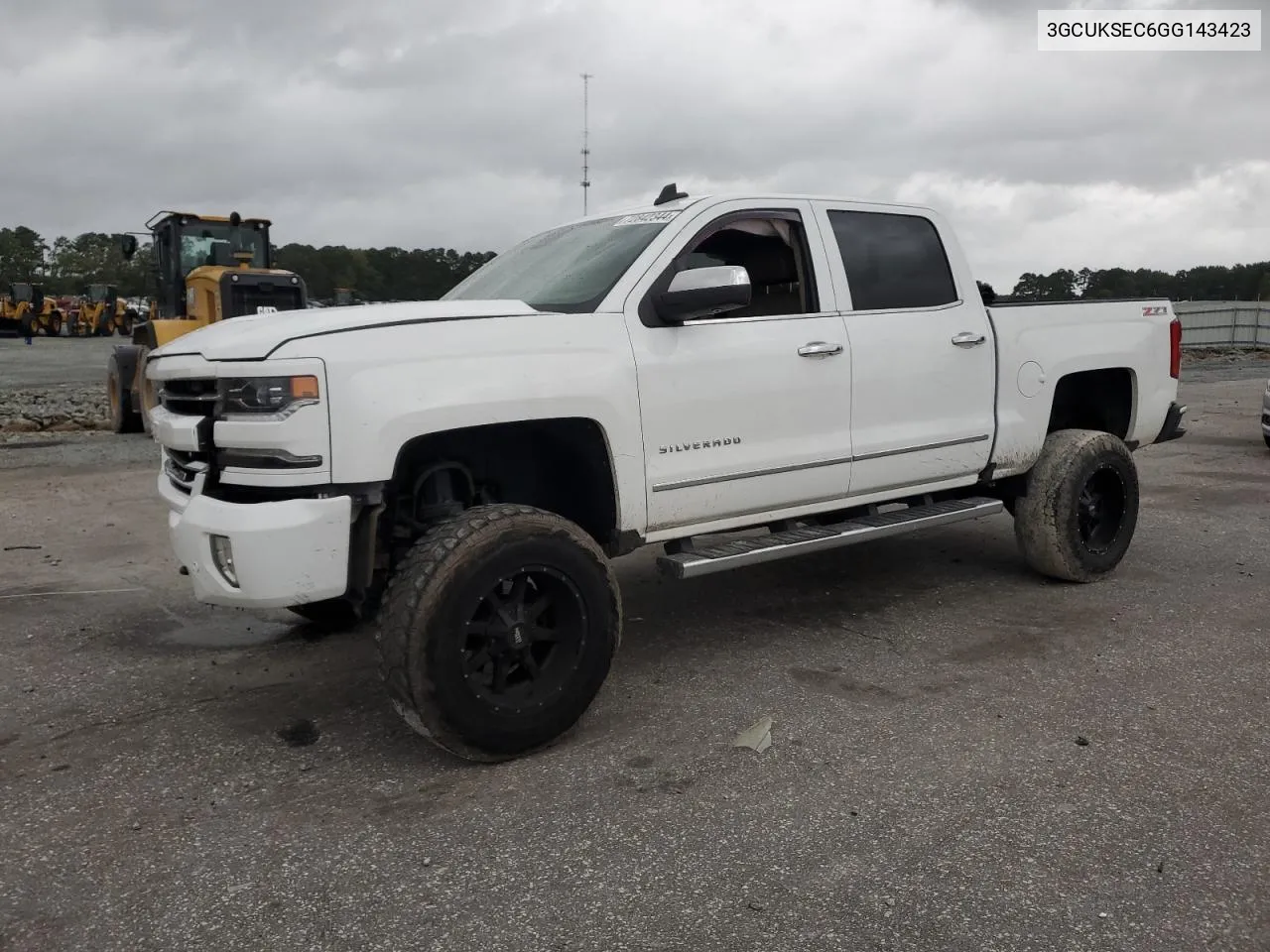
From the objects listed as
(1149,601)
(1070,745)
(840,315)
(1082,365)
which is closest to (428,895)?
(1070,745)

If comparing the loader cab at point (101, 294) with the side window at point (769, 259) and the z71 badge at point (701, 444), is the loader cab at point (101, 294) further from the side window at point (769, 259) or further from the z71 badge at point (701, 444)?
the z71 badge at point (701, 444)

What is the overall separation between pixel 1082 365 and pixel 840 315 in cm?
181

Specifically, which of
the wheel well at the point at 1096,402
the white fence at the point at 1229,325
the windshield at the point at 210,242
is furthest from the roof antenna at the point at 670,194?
the white fence at the point at 1229,325

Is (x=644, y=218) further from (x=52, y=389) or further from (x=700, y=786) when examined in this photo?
(x=52, y=389)

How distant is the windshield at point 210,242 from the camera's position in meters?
14.8

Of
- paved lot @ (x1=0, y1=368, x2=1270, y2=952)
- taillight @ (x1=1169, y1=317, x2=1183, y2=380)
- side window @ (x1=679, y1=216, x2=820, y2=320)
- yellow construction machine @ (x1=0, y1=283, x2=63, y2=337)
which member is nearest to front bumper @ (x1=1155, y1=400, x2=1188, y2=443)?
taillight @ (x1=1169, y1=317, x2=1183, y2=380)

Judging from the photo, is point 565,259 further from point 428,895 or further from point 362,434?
point 428,895

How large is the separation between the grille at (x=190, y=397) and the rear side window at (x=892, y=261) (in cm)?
275

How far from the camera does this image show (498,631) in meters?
3.54

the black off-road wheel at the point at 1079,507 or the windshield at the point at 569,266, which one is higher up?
the windshield at the point at 569,266

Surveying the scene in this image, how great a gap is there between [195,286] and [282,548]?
12.1m

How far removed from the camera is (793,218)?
15.5ft

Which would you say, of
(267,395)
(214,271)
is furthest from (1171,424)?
(214,271)

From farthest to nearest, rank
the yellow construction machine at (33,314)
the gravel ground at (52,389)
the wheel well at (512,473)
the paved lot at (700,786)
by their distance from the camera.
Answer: the yellow construction machine at (33,314), the gravel ground at (52,389), the wheel well at (512,473), the paved lot at (700,786)
